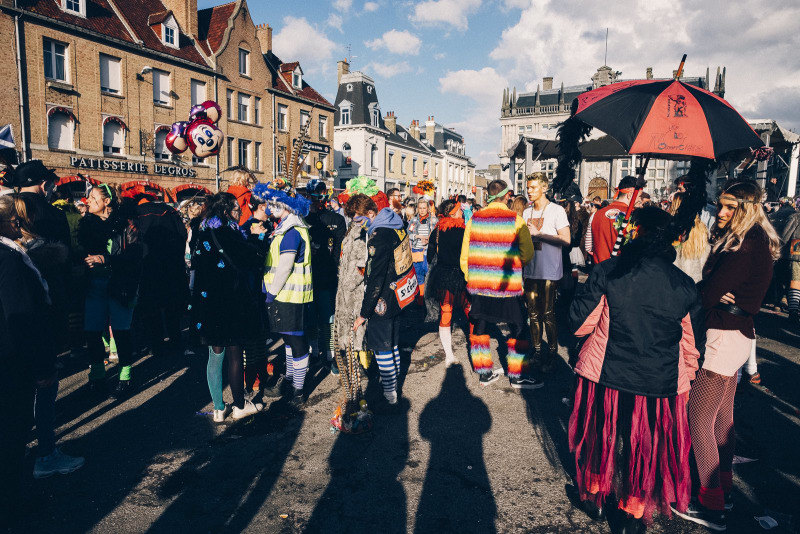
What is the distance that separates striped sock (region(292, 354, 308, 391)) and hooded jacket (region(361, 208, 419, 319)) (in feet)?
3.21

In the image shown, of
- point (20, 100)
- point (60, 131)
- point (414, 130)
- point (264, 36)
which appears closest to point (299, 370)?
point (20, 100)

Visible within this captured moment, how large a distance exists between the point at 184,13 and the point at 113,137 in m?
8.33

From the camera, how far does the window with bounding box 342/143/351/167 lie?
1475 inches

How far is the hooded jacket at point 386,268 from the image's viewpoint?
4.02 metres

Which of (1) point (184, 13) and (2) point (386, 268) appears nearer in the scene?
(2) point (386, 268)

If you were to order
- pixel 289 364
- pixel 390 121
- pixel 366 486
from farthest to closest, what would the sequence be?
pixel 390 121, pixel 289 364, pixel 366 486

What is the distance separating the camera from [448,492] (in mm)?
3184

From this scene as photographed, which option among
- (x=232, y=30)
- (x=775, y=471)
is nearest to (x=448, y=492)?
(x=775, y=471)

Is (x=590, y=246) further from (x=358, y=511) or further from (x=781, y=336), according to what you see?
(x=358, y=511)

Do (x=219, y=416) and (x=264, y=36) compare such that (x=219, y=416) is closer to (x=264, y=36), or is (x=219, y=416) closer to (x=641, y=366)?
(x=641, y=366)

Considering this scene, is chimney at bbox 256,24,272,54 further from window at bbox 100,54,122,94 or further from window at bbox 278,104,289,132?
window at bbox 100,54,122,94

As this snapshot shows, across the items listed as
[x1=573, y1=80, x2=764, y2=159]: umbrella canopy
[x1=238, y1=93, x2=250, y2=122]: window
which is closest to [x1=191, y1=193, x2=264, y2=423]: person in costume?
[x1=573, y1=80, x2=764, y2=159]: umbrella canopy

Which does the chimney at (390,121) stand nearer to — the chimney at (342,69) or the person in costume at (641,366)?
the chimney at (342,69)

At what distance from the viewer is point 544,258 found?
5.13 meters
